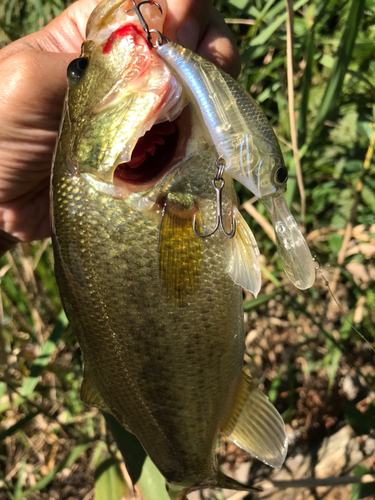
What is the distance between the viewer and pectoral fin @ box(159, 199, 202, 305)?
1.00m

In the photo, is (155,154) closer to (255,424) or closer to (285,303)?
(255,424)

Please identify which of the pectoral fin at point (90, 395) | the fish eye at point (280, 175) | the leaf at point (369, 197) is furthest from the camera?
the leaf at point (369, 197)

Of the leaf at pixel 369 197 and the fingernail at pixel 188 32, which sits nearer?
the fingernail at pixel 188 32

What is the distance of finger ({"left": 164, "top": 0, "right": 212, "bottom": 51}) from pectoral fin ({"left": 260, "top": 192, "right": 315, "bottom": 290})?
0.68 metres

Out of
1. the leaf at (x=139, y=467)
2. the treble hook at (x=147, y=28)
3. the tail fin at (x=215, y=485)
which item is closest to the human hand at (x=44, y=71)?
the treble hook at (x=147, y=28)

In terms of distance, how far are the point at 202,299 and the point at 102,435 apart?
1.57 meters

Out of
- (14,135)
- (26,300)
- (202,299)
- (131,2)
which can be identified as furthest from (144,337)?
(26,300)

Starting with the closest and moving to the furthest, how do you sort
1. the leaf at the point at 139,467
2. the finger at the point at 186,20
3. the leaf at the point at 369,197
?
the finger at the point at 186,20 < the leaf at the point at 139,467 < the leaf at the point at 369,197

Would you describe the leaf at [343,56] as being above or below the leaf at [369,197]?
above

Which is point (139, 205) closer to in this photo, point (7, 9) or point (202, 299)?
point (202, 299)

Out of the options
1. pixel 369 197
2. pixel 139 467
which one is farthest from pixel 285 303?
pixel 139 467

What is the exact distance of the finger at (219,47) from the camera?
54.7 inches

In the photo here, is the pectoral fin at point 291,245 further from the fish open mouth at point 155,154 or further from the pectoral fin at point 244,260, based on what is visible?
the fish open mouth at point 155,154

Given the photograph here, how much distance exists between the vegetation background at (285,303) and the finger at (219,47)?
308 millimetres
